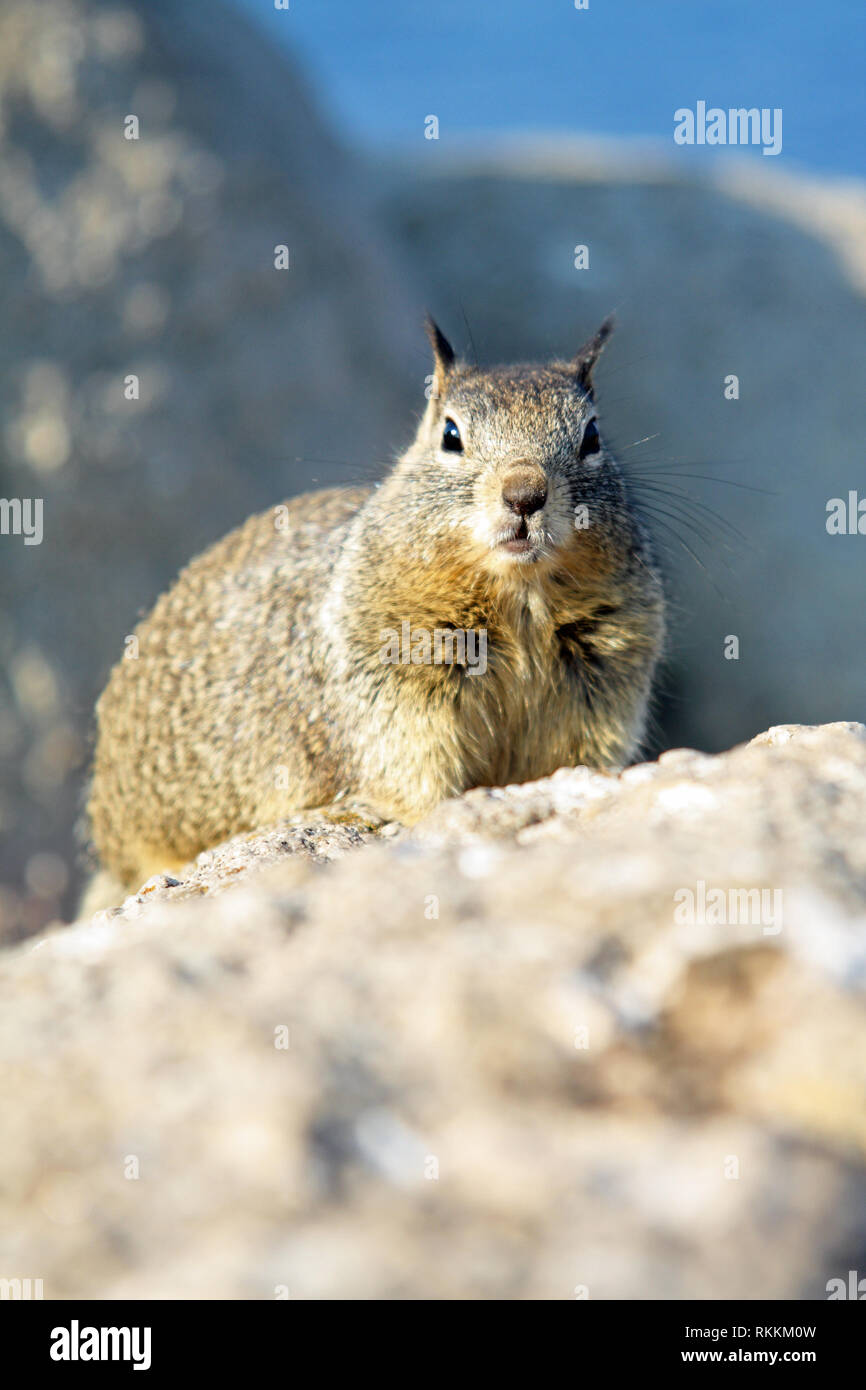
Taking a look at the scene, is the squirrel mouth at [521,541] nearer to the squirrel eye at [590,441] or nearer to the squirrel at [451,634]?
the squirrel at [451,634]

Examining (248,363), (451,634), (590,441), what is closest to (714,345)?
(248,363)

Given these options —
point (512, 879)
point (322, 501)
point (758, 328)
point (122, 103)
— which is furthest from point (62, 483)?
point (512, 879)

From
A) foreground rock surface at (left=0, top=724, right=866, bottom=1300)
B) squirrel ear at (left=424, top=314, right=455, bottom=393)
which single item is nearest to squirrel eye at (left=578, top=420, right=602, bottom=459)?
squirrel ear at (left=424, top=314, right=455, bottom=393)

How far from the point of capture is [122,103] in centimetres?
1109

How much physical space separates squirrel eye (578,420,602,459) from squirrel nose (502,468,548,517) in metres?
0.49

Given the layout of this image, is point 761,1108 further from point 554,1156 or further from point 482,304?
point 482,304

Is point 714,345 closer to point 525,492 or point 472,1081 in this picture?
point 525,492

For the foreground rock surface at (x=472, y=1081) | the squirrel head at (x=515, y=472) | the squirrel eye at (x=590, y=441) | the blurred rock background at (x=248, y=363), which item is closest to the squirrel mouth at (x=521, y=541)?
the squirrel head at (x=515, y=472)

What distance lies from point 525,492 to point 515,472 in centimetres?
12

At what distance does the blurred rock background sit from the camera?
1088cm

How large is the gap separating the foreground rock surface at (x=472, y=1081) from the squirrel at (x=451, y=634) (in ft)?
6.58

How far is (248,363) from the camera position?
11.3m

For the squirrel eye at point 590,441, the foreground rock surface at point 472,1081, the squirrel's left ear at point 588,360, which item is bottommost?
the foreground rock surface at point 472,1081

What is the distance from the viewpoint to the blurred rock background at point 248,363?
10875 mm
